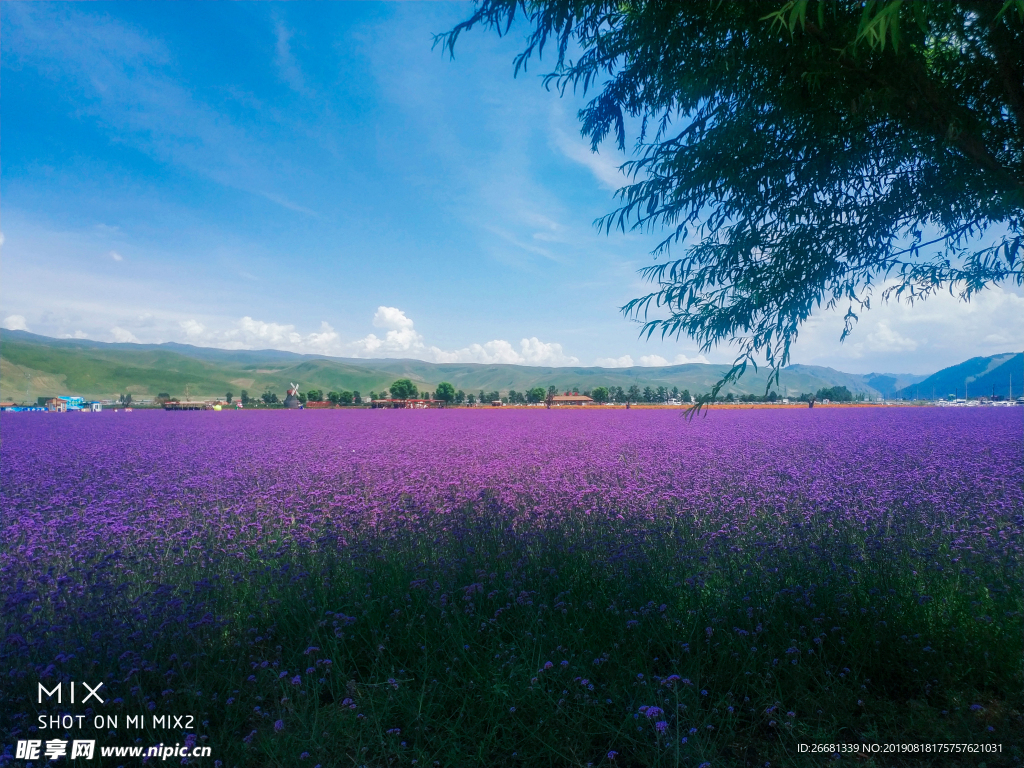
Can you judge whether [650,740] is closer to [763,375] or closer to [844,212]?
[763,375]

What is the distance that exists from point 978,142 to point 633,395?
3870 inches

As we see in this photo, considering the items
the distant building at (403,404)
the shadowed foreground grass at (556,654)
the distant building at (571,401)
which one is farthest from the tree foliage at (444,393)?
the shadowed foreground grass at (556,654)

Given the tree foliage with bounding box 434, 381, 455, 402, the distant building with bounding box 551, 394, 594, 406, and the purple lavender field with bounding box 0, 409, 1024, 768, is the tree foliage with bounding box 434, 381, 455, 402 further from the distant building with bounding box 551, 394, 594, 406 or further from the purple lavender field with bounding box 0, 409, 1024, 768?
the purple lavender field with bounding box 0, 409, 1024, 768

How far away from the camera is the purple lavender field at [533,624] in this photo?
259 centimetres

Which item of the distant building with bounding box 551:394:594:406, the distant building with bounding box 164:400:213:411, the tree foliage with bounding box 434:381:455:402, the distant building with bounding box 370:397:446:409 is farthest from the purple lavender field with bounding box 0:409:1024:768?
the tree foliage with bounding box 434:381:455:402

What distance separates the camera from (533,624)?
3.26 metres

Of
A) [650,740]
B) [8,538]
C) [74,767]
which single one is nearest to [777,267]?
[650,740]

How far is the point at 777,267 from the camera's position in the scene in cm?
346

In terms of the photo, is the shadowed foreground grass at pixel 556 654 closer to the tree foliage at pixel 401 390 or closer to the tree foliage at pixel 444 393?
the tree foliage at pixel 444 393

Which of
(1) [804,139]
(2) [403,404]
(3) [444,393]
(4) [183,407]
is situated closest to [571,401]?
(3) [444,393]

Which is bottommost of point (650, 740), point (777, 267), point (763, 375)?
point (650, 740)

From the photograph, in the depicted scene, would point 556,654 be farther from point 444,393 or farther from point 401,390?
point 401,390

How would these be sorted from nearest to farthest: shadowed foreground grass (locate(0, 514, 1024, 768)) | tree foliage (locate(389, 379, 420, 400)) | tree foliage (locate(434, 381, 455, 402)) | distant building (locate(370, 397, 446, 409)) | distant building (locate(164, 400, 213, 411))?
shadowed foreground grass (locate(0, 514, 1024, 768))
distant building (locate(164, 400, 213, 411))
distant building (locate(370, 397, 446, 409))
tree foliage (locate(434, 381, 455, 402))
tree foliage (locate(389, 379, 420, 400))

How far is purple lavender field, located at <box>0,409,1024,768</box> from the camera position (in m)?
2.59
